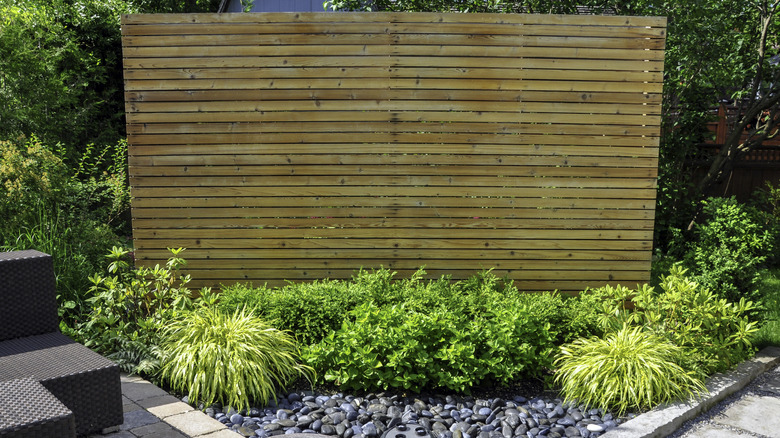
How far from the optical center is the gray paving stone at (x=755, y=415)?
3.38 metres

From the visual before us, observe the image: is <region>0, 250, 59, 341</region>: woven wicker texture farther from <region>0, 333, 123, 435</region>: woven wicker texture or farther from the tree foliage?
the tree foliage

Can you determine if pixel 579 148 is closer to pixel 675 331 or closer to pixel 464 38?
pixel 464 38

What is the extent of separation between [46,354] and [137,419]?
551mm

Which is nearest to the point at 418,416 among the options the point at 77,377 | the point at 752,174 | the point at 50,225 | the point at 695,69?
the point at 77,377

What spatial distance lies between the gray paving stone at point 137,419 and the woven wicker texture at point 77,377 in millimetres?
187

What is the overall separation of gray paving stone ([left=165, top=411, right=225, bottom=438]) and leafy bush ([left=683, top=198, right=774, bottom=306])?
364cm

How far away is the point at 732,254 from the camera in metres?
4.48

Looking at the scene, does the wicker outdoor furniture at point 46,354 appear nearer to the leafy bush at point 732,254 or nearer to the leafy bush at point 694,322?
the leafy bush at point 694,322

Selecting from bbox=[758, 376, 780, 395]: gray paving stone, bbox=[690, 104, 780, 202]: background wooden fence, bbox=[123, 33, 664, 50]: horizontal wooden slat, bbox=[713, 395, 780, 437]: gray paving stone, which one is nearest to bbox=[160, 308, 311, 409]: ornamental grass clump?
bbox=[123, 33, 664, 50]: horizontal wooden slat

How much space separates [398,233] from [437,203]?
15.7 inches

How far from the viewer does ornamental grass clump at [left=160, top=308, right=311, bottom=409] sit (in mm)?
3320

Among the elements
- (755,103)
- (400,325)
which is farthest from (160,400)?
(755,103)

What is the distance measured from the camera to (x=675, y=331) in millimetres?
3953

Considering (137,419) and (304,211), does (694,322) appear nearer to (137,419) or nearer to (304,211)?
(304,211)
